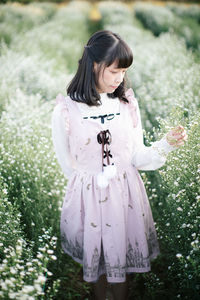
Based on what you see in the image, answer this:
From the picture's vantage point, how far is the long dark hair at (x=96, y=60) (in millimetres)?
1652

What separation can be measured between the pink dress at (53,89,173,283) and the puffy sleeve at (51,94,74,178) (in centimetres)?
1

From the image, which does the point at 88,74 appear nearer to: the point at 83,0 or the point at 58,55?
the point at 58,55

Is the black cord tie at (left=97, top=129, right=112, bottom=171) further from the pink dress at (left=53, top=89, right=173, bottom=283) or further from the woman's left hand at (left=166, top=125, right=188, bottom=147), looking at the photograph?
the woman's left hand at (left=166, top=125, right=188, bottom=147)

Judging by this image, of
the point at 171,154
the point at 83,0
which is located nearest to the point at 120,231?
the point at 171,154

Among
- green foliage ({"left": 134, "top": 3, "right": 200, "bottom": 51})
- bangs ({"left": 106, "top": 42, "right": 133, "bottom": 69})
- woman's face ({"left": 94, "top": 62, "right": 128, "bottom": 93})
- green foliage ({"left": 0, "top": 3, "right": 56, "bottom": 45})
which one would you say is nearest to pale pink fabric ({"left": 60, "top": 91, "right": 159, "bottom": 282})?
woman's face ({"left": 94, "top": 62, "right": 128, "bottom": 93})

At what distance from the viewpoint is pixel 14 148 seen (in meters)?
2.81

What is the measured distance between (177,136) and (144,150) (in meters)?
0.28

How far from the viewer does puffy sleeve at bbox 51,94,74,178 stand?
183 centimetres

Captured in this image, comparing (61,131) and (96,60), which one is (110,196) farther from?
(96,60)

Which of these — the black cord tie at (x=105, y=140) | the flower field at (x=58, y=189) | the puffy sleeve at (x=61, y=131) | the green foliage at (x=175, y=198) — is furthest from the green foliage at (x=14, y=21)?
the black cord tie at (x=105, y=140)

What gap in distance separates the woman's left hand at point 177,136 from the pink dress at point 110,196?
57 millimetres

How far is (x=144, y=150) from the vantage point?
1937 mm

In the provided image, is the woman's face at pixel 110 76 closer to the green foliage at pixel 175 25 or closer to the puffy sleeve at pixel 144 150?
the puffy sleeve at pixel 144 150

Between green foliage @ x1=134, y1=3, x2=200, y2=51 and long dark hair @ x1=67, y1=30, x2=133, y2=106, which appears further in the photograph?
green foliage @ x1=134, y1=3, x2=200, y2=51
